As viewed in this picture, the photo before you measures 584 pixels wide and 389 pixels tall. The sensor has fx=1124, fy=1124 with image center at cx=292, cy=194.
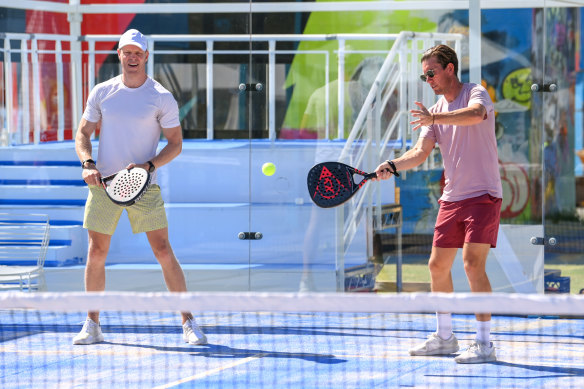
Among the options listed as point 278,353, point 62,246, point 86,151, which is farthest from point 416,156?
point 62,246

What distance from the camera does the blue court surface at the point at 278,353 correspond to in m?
5.50

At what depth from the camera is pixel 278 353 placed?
246 inches

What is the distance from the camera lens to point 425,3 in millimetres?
8250

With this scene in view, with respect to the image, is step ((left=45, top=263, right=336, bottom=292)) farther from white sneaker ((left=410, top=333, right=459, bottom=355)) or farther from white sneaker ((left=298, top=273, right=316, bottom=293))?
white sneaker ((left=410, top=333, right=459, bottom=355))

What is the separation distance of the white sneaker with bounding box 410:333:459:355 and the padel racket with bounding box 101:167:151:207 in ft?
5.70

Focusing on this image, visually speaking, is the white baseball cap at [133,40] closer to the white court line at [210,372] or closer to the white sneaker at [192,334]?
the white sneaker at [192,334]

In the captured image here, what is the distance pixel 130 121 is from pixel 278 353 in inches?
61.8

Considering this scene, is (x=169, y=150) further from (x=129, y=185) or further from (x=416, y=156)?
(x=416, y=156)

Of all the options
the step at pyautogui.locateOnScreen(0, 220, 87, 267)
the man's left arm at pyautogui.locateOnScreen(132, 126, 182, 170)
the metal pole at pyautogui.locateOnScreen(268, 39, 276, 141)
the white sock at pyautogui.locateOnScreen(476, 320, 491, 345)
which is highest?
the metal pole at pyautogui.locateOnScreen(268, 39, 276, 141)

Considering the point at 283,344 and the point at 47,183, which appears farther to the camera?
the point at 47,183

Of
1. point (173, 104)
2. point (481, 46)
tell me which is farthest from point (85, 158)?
point (481, 46)

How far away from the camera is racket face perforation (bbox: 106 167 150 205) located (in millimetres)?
6211

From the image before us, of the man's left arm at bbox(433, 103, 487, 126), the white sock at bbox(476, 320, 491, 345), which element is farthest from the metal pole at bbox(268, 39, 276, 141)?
the white sock at bbox(476, 320, 491, 345)

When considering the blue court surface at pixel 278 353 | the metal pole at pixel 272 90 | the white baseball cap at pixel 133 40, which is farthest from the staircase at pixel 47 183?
the white baseball cap at pixel 133 40
